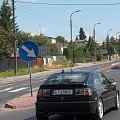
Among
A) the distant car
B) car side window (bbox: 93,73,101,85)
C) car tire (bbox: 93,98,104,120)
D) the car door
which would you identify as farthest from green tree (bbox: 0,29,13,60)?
car tire (bbox: 93,98,104,120)

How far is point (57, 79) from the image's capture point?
42.0 ft

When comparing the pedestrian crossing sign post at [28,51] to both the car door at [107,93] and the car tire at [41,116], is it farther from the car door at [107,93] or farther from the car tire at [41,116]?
the car tire at [41,116]

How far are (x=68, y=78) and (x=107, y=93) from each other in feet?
5.02

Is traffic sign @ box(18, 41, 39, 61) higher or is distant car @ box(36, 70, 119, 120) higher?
traffic sign @ box(18, 41, 39, 61)

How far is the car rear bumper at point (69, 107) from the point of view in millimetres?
11984

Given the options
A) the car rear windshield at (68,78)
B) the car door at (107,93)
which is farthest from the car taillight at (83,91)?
the car door at (107,93)

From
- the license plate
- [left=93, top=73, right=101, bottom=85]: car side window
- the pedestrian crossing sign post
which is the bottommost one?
the license plate

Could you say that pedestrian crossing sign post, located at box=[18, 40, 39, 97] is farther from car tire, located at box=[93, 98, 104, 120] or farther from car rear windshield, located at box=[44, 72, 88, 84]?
car tire, located at box=[93, 98, 104, 120]

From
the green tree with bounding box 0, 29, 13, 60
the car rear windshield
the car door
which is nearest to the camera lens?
the car rear windshield

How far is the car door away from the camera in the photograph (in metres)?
13.4

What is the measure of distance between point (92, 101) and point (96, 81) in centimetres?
111

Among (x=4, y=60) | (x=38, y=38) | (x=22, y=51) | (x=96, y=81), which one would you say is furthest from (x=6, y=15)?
(x=96, y=81)

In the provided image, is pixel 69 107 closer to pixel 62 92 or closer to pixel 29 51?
pixel 62 92

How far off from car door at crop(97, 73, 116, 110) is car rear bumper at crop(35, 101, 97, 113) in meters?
1.21
